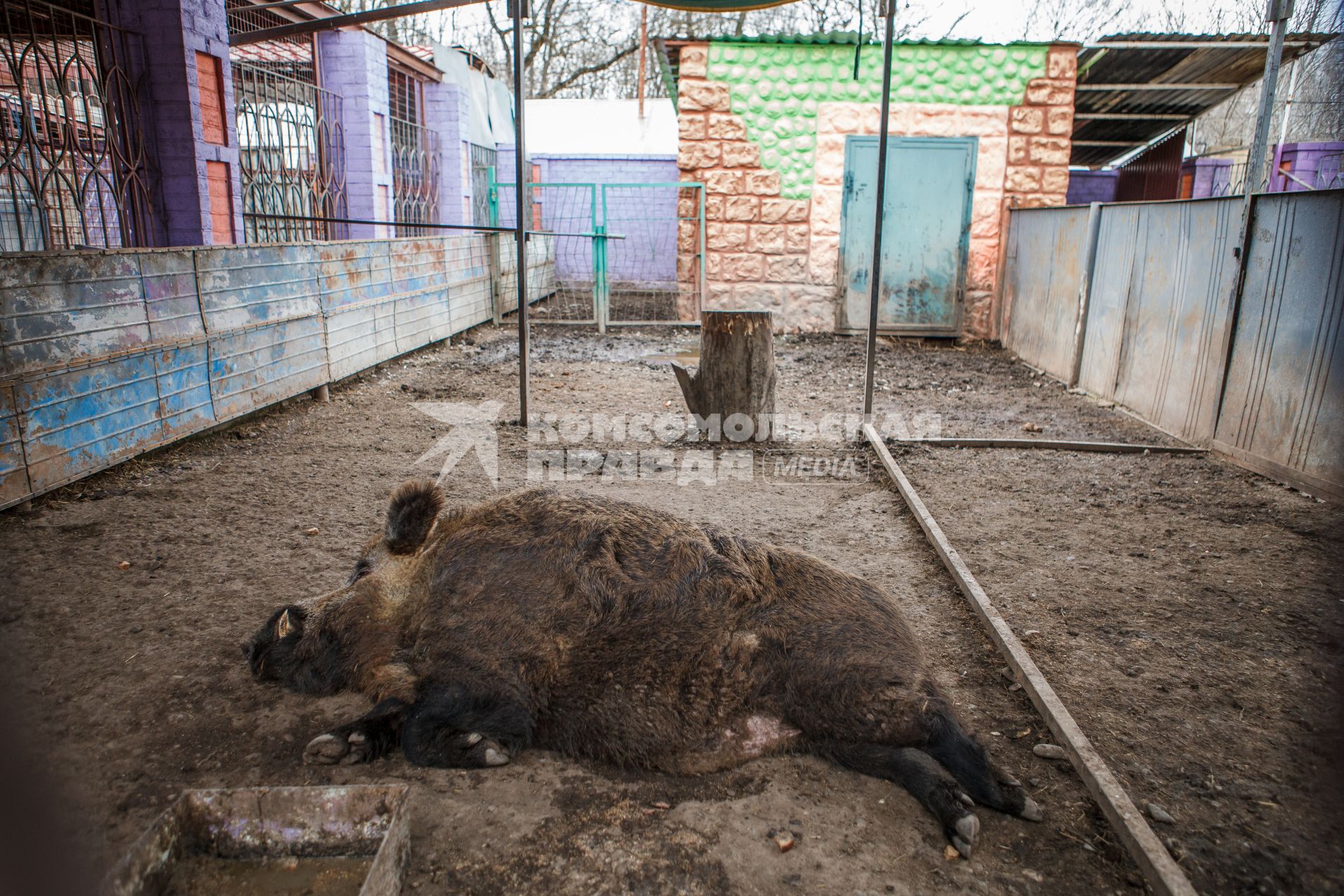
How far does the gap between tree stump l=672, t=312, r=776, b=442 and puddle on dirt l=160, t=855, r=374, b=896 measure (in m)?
4.76

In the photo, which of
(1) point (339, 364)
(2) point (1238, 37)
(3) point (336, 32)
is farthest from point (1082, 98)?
(1) point (339, 364)

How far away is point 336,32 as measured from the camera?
1052 centimetres

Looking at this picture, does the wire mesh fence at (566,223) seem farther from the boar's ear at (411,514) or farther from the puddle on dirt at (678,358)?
the boar's ear at (411,514)

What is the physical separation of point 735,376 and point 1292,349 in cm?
362

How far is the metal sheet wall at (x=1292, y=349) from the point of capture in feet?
16.5

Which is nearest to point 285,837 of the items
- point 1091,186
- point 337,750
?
point 337,750

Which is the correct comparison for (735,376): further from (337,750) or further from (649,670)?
(337,750)

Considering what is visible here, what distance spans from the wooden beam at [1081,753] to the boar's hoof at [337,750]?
2094 mm

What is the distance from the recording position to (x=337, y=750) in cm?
252

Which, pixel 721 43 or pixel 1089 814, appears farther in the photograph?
pixel 721 43

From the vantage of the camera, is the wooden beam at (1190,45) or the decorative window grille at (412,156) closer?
the wooden beam at (1190,45)

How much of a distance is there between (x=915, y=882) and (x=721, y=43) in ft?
38.0

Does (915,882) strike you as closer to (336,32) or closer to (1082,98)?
(336,32)

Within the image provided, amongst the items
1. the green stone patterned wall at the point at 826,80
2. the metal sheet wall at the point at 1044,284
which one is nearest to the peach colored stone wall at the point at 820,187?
the green stone patterned wall at the point at 826,80
